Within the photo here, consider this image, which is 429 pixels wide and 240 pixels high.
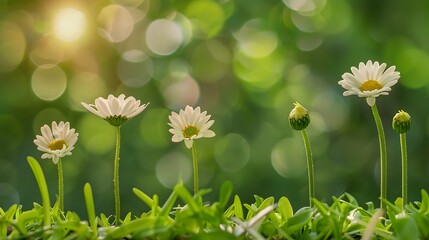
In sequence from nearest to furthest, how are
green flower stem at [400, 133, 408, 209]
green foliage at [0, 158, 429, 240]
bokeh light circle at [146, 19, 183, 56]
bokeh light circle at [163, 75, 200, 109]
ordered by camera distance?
green foliage at [0, 158, 429, 240] < green flower stem at [400, 133, 408, 209] < bokeh light circle at [163, 75, 200, 109] < bokeh light circle at [146, 19, 183, 56]

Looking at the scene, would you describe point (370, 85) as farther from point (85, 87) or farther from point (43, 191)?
point (85, 87)

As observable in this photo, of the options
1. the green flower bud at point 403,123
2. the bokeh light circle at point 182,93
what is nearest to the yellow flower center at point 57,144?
the green flower bud at point 403,123

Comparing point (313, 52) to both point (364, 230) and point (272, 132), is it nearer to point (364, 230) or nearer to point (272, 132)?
point (272, 132)

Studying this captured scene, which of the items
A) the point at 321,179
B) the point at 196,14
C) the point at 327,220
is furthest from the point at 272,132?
the point at 327,220

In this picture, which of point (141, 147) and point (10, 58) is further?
point (10, 58)

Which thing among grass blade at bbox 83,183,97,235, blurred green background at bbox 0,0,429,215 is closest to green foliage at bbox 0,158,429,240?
grass blade at bbox 83,183,97,235

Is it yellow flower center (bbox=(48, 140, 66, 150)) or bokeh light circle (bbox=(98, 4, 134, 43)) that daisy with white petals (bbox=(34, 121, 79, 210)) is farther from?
bokeh light circle (bbox=(98, 4, 134, 43))

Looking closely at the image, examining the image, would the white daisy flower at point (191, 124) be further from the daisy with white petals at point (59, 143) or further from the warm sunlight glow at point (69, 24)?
the warm sunlight glow at point (69, 24)

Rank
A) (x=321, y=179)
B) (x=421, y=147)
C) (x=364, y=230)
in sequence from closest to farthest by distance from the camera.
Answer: (x=364, y=230), (x=421, y=147), (x=321, y=179)
